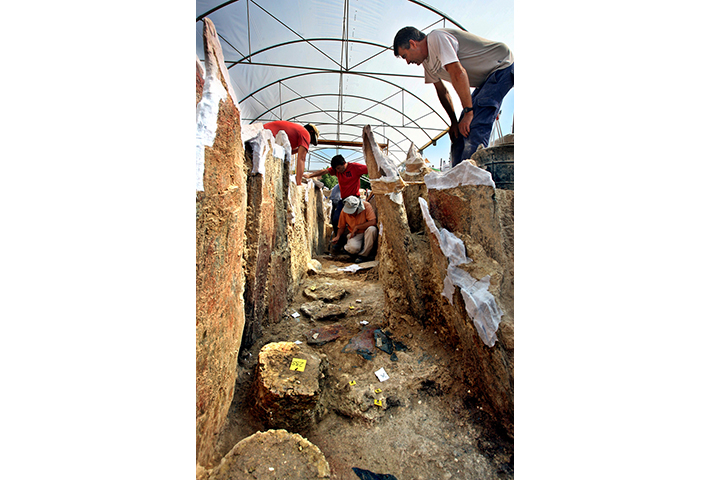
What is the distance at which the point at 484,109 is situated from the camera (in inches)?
47.0

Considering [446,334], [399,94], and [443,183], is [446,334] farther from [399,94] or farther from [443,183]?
[399,94]

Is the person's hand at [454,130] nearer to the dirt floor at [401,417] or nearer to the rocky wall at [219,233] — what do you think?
the rocky wall at [219,233]

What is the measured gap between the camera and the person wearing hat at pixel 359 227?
3.55 metres

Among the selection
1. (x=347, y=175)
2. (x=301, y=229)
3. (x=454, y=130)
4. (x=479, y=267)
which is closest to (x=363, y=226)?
(x=347, y=175)

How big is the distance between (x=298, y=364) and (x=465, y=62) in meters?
1.55

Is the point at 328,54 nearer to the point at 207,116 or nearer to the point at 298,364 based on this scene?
the point at 207,116

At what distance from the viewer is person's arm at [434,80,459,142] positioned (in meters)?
1.21

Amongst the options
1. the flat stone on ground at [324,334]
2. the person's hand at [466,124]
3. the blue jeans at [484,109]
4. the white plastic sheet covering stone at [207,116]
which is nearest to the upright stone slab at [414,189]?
the blue jeans at [484,109]

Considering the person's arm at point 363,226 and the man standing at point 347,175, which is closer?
the man standing at point 347,175

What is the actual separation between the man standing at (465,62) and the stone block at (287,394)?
144 cm

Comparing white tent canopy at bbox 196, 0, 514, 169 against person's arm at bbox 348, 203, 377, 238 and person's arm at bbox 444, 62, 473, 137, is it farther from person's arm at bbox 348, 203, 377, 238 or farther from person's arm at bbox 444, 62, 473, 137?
person's arm at bbox 348, 203, 377, 238

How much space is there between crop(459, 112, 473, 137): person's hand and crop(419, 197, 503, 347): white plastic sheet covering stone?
45 cm

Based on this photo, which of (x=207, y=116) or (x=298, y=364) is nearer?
(x=207, y=116)

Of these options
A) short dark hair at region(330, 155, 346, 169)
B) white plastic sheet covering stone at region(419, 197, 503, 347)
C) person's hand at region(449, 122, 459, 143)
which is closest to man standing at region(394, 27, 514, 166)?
person's hand at region(449, 122, 459, 143)
